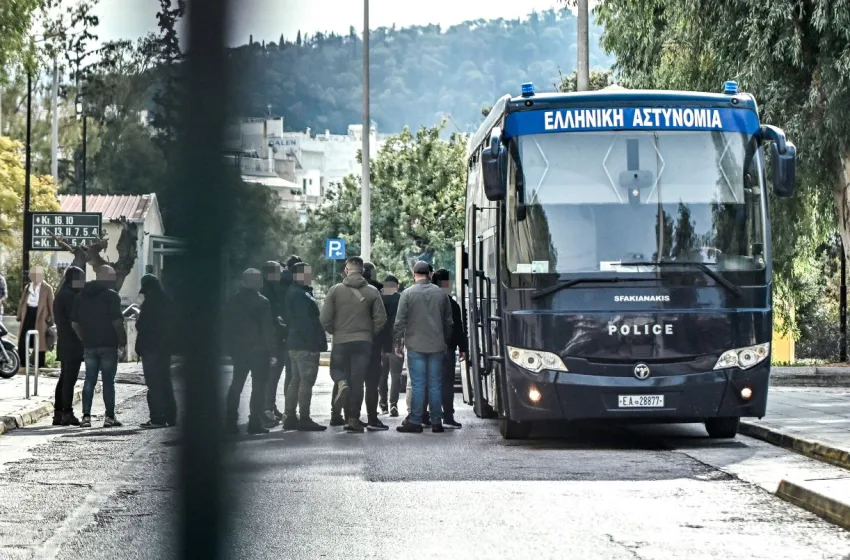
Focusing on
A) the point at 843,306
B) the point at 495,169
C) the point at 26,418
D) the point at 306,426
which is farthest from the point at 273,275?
the point at 843,306

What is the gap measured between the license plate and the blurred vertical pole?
11200 mm

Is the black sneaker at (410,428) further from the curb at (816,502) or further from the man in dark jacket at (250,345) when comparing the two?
the man in dark jacket at (250,345)

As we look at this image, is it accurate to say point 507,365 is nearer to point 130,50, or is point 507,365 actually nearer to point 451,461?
point 451,461

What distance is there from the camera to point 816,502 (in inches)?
350

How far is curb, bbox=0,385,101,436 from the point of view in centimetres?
1489

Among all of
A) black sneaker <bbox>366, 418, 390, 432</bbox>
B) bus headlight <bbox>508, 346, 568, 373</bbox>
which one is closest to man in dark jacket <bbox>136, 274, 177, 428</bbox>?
bus headlight <bbox>508, 346, 568, 373</bbox>

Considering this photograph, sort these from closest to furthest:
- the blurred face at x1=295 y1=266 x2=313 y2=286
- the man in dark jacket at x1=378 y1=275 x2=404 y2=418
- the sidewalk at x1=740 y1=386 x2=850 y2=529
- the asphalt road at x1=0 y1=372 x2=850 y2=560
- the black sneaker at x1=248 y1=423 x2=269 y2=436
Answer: the black sneaker at x1=248 y1=423 x2=269 y2=436, the blurred face at x1=295 y1=266 x2=313 y2=286, the asphalt road at x1=0 y1=372 x2=850 y2=560, the sidewalk at x1=740 y1=386 x2=850 y2=529, the man in dark jacket at x1=378 y1=275 x2=404 y2=418

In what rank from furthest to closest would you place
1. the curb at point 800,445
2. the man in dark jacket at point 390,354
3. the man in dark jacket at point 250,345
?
the man in dark jacket at point 390,354 → the curb at point 800,445 → the man in dark jacket at point 250,345

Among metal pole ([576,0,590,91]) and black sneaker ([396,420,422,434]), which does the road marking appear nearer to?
black sneaker ([396,420,422,434])

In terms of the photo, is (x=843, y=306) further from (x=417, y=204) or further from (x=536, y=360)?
(x=417, y=204)

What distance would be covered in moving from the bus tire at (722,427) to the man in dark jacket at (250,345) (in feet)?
40.2

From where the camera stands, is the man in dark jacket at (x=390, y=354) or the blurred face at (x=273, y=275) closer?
the blurred face at (x=273, y=275)

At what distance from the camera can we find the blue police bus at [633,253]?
12461 millimetres

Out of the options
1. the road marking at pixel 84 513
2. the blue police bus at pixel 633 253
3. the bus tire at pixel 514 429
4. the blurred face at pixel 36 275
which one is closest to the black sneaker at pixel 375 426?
the bus tire at pixel 514 429
